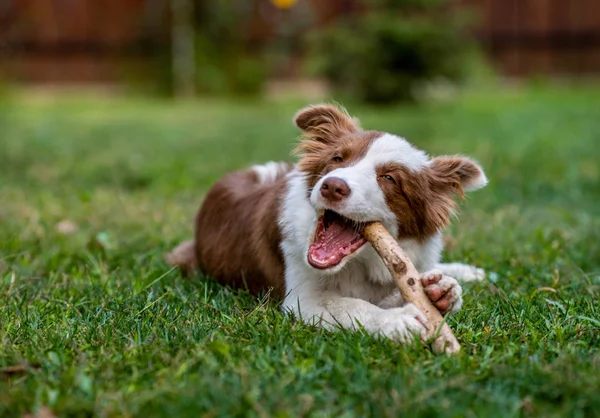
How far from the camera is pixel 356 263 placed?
3469mm

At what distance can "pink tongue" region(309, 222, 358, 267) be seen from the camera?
10.5ft

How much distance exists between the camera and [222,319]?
10.7 feet

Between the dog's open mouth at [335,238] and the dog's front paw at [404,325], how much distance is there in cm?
31

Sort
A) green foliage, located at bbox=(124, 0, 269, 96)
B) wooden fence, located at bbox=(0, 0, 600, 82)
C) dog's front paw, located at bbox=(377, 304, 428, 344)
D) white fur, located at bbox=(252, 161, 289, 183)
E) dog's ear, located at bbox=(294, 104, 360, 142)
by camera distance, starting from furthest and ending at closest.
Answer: wooden fence, located at bbox=(0, 0, 600, 82) → green foliage, located at bbox=(124, 0, 269, 96) → white fur, located at bbox=(252, 161, 289, 183) → dog's ear, located at bbox=(294, 104, 360, 142) → dog's front paw, located at bbox=(377, 304, 428, 344)

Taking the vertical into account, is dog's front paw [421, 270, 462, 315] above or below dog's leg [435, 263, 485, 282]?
above

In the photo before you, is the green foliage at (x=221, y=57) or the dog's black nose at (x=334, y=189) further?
the green foliage at (x=221, y=57)

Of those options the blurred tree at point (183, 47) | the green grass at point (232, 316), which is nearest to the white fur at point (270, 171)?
the green grass at point (232, 316)

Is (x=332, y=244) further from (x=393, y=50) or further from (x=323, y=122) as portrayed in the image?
(x=393, y=50)

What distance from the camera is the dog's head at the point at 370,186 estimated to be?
3166 millimetres

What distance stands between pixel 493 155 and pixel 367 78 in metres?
5.62

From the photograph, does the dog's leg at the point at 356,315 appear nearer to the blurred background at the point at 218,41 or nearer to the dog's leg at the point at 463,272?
the dog's leg at the point at 463,272

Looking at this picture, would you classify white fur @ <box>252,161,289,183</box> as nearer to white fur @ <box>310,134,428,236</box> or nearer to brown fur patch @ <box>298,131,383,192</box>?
brown fur patch @ <box>298,131,383,192</box>

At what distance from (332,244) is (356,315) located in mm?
297

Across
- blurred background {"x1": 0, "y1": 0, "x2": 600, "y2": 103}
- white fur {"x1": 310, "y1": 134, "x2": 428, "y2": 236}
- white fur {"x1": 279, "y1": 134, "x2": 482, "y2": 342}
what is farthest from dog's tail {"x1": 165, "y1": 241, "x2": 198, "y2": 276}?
blurred background {"x1": 0, "y1": 0, "x2": 600, "y2": 103}
